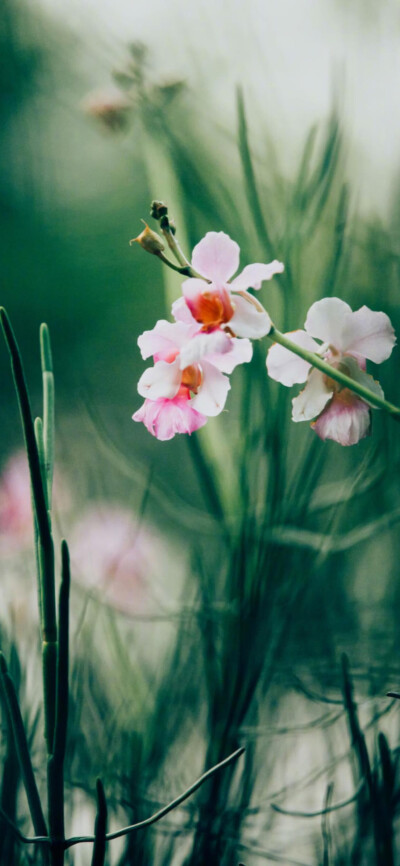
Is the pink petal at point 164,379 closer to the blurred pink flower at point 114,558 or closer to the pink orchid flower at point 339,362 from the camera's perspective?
the pink orchid flower at point 339,362

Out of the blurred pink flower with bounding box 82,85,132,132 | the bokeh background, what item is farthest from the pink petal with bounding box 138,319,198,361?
the blurred pink flower with bounding box 82,85,132,132

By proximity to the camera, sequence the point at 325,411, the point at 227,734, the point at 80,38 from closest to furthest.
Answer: the point at 325,411, the point at 227,734, the point at 80,38

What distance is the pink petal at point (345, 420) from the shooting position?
0.43ft

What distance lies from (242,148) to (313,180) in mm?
47

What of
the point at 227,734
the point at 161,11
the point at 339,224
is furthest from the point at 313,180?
the point at 227,734

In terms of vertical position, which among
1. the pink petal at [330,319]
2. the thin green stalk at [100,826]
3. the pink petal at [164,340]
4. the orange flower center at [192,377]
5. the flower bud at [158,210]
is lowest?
the thin green stalk at [100,826]

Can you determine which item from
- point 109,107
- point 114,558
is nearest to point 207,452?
point 114,558

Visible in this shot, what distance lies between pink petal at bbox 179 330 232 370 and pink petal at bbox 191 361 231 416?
0.05 feet

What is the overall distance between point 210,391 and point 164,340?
0.05 feet

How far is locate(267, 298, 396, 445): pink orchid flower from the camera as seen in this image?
134mm

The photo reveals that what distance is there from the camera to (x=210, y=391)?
13 centimetres

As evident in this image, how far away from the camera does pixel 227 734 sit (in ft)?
0.80

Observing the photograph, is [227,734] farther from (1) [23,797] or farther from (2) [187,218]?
(2) [187,218]

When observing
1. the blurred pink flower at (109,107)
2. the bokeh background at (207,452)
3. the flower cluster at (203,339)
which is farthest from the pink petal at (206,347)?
the blurred pink flower at (109,107)
